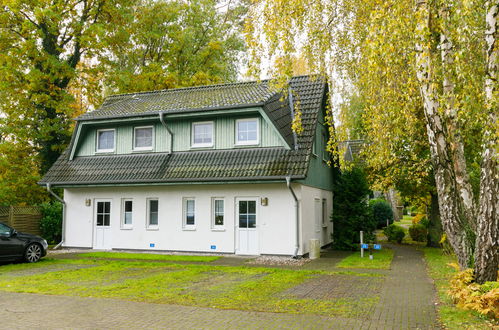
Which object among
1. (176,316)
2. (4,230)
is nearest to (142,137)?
(4,230)

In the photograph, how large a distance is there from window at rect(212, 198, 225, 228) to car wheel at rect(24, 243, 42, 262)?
6.54 meters

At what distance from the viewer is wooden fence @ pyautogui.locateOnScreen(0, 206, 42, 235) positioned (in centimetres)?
1994

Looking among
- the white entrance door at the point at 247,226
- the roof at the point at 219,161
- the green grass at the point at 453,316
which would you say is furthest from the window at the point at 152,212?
the green grass at the point at 453,316

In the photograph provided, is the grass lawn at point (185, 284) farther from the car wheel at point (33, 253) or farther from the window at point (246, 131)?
the window at point (246, 131)

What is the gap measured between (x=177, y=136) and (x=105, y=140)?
156 inches

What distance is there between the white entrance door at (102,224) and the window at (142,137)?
2.82 meters


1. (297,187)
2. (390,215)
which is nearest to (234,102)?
(297,187)

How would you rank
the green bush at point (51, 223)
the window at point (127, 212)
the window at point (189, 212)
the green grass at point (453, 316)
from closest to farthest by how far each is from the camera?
the green grass at point (453, 316) < the window at point (189, 212) < the window at point (127, 212) < the green bush at point (51, 223)

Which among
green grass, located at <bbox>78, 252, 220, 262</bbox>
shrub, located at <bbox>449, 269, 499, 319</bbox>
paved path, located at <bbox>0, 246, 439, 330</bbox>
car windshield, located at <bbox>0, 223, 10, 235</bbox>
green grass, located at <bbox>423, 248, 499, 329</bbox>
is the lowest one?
green grass, located at <bbox>78, 252, 220, 262</bbox>

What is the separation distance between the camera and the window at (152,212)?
18297mm

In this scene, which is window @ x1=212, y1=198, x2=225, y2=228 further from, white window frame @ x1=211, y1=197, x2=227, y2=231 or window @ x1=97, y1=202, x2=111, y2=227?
window @ x1=97, y1=202, x2=111, y2=227

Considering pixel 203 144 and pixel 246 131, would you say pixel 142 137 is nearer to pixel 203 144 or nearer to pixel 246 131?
pixel 203 144

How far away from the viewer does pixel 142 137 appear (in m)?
19.4

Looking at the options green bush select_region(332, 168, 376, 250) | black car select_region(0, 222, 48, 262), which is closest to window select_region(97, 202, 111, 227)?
black car select_region(0, 222, 48, 262)
